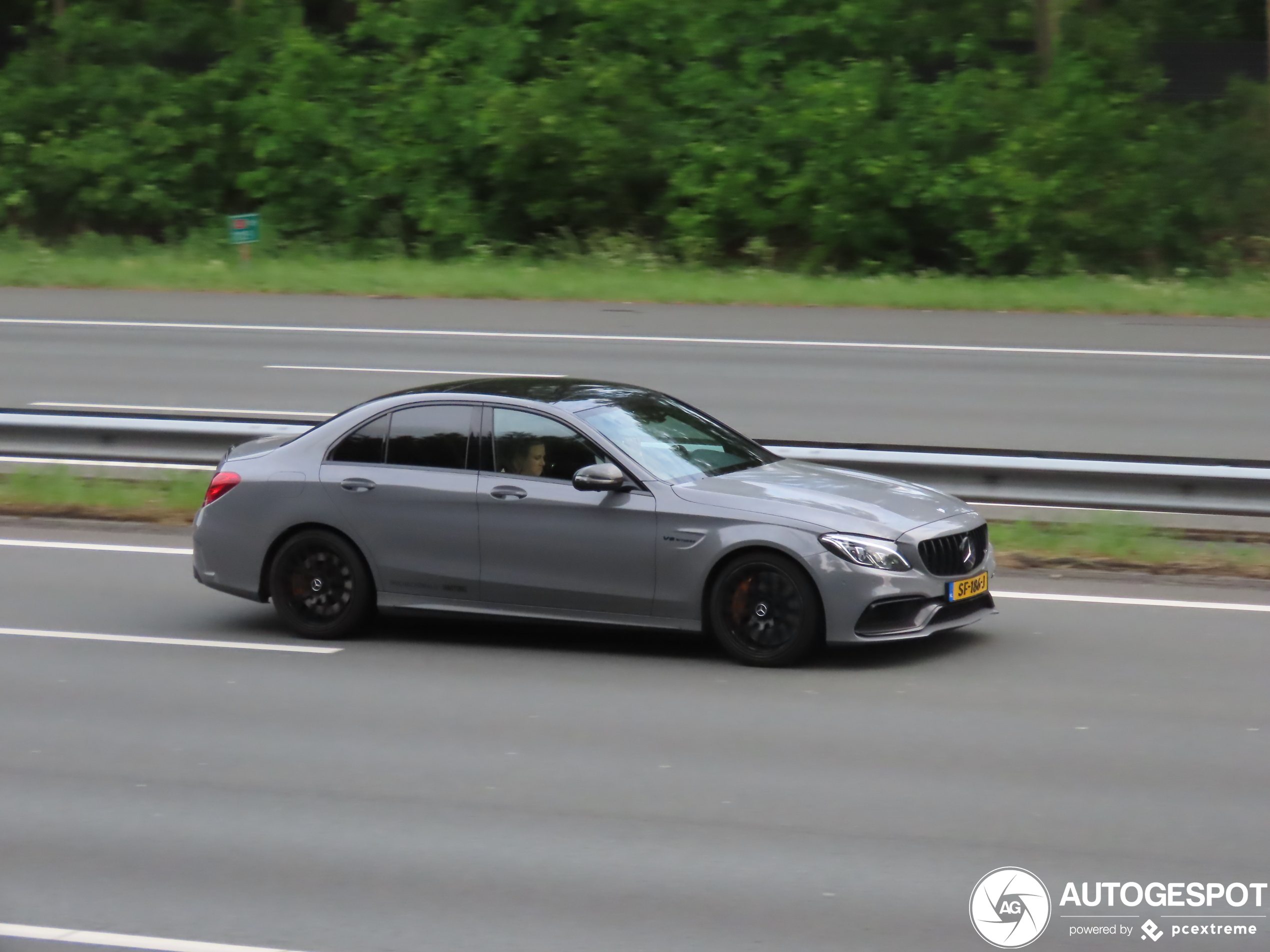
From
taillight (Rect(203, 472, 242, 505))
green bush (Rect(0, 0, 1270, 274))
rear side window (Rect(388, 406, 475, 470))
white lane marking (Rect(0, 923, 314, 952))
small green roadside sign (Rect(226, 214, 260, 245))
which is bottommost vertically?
white lane marking (Rect(0, 923, 314, 952))

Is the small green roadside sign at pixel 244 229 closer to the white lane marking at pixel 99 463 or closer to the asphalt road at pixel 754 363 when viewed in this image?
the asphalt road at pixel 754 363

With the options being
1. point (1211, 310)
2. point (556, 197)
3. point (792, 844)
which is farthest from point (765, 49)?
point (792, 844)

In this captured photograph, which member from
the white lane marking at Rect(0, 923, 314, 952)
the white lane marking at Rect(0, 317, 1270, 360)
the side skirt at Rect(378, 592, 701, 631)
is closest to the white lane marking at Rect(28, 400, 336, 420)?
the white lane marking at Rect(0, 317, 1270, 360)

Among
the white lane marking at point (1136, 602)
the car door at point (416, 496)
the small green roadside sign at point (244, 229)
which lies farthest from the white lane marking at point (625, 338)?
the car door at point (416, 496)

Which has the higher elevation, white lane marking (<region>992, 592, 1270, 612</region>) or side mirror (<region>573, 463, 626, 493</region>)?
side mirror (<region>573, 463, 626, 493</region>)

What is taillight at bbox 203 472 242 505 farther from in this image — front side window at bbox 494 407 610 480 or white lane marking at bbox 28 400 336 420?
white lane marking at bbox 28 400 336 420

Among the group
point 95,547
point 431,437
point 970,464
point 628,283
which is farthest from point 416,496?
point 628,283

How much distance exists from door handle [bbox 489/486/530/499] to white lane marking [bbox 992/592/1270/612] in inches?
118

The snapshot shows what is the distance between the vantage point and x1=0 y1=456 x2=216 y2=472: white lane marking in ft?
45.8

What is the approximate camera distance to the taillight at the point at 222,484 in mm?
9969

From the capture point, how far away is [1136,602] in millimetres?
10266

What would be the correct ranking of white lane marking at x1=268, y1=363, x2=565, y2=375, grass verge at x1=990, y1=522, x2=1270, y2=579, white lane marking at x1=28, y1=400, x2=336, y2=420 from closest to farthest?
grass verge at x1=990, y1=522, x2=1270, y2=579 → white lane marking at x1=28, y1=400, x2=336, y2=420 → white lane marking at x1=268, y1=363, x2=565, y2=375

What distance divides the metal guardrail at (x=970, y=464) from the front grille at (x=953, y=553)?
2596 mm

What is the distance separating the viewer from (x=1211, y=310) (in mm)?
24266
